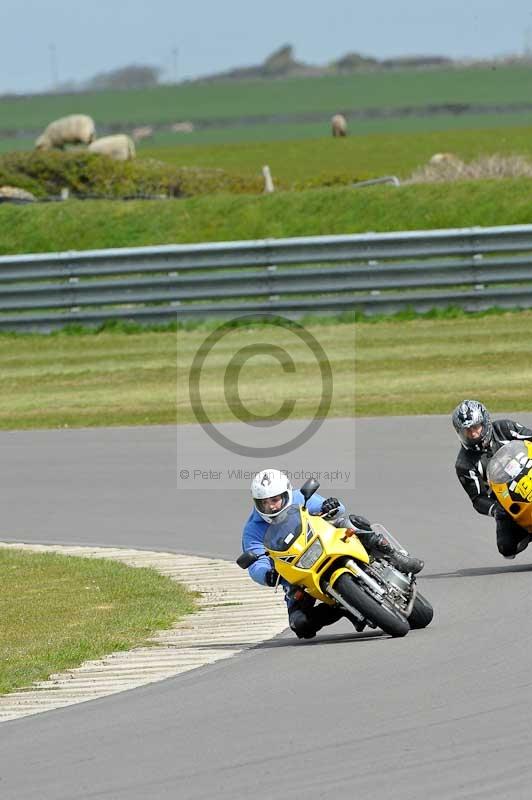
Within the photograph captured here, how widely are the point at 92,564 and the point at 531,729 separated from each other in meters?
6.41

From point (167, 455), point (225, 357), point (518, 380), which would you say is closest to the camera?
point (167, 455)

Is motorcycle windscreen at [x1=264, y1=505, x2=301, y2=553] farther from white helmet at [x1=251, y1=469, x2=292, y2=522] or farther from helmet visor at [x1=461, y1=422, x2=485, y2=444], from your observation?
helmet visor at [x1=461, y1=422, x2=485, y2=444]

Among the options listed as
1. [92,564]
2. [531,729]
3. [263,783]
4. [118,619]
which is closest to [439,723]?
[531,729]

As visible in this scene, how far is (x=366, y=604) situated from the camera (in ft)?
30.9

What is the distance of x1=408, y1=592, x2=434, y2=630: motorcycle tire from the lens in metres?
9.86

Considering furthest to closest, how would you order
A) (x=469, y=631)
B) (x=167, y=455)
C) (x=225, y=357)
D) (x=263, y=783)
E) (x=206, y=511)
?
(x=225, y=357) < (x=167, y=455) < (x=206, y=511) < (x=469, y=631) < (x=263, y=783)

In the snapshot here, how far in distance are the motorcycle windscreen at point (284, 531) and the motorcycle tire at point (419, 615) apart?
87 cm

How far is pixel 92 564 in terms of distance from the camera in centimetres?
1301

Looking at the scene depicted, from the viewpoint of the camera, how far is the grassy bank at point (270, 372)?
68.1ft

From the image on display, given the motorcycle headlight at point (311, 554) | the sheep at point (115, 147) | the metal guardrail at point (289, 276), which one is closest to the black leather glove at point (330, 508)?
the motorcycle headlight at point (311, 554)

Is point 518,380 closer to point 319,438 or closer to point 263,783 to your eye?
point 319,438

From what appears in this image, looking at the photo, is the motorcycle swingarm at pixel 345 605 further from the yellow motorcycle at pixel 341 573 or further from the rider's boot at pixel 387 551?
the rider's boot at pixel 387 551

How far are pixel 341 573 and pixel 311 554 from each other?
22 cm

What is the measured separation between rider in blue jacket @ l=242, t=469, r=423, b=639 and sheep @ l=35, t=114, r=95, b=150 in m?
44.0
